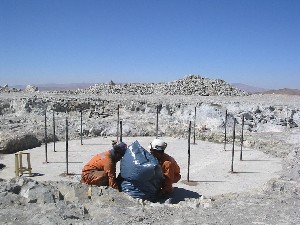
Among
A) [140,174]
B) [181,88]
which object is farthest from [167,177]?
[181,88]

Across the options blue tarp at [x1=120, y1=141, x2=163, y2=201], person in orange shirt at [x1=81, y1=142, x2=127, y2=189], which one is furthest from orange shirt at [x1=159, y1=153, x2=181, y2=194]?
person in orange shirt at [x1=81, y1=142, x2=127, y2=189]

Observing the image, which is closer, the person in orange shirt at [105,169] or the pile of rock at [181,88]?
the person in orange shirt at [105,169]

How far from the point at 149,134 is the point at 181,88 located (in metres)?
13.2

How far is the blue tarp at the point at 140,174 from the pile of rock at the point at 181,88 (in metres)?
20.1

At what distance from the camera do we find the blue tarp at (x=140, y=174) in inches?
245

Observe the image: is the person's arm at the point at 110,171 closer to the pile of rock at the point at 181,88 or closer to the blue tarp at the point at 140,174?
the blue tarp at the point at 140,174

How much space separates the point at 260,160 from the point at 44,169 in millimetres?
6149

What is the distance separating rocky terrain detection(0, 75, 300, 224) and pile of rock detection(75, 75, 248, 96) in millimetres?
74

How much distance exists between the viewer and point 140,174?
621 cm

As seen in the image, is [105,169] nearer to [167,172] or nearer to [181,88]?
[167,172]

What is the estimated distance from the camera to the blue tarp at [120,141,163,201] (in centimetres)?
622

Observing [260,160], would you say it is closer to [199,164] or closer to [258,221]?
[199,164]

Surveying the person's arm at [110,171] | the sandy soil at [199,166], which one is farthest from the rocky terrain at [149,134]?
the sandy soil at [199,166]

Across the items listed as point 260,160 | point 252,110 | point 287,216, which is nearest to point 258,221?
point 287,216
